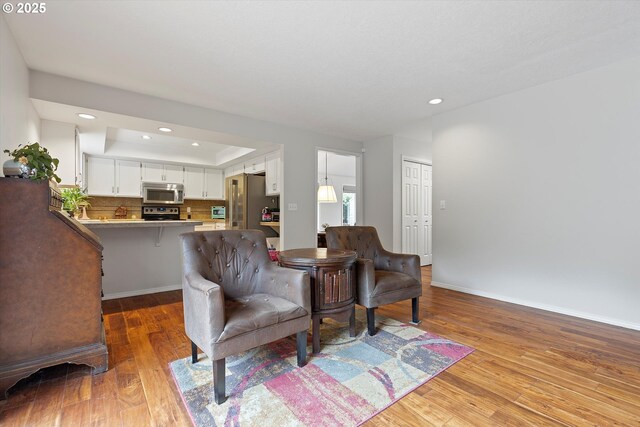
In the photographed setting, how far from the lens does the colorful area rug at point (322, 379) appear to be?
1.53m

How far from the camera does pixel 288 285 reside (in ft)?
6.84

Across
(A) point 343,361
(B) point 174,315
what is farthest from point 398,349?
(B) point 174,315

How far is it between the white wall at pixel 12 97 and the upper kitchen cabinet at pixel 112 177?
2992mm

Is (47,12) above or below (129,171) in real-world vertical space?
above

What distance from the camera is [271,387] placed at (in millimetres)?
1766

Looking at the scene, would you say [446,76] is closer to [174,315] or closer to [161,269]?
[174,315]

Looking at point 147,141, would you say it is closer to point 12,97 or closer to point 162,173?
point 162,173

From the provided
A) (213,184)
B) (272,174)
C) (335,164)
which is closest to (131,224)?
(272,174)

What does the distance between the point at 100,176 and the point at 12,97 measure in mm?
3781

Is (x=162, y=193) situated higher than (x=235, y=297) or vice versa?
(x=162, y=193)

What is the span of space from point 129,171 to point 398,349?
6004 millimetres

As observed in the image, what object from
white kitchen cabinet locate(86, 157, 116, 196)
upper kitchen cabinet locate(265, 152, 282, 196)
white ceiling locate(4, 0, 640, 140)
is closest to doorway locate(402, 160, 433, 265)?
white ceiling locate(4, 0, 640, 140)

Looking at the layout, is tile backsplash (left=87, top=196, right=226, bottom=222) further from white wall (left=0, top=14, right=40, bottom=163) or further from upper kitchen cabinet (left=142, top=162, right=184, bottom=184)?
white wall (left=0, top=14, right=40, bottom=163)

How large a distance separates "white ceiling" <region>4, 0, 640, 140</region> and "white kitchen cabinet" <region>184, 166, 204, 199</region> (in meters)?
3.34
